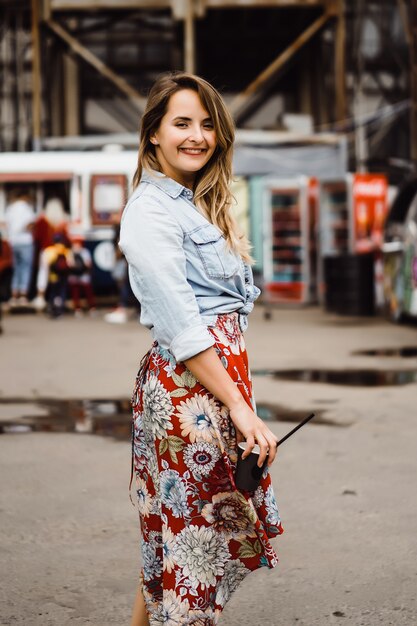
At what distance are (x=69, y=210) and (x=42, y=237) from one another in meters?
1.63

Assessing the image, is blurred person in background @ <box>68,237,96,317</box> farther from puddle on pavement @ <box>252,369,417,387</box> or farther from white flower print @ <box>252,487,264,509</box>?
white flower print @ <box>252,487,264,509</box>

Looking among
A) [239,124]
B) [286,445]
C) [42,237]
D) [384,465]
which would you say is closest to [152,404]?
[384,465]

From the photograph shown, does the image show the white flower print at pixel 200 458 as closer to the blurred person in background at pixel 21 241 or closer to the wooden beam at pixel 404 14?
the blurred person in background at pixel 21 241

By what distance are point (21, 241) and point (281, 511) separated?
14.8 metres

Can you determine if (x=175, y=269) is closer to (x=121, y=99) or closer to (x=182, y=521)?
(x=182, y=521)

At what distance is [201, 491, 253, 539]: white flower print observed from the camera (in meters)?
2.75

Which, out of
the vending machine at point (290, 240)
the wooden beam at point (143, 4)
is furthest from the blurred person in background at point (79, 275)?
the wooden beam at point (143, 4)

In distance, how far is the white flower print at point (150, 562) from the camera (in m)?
2.90

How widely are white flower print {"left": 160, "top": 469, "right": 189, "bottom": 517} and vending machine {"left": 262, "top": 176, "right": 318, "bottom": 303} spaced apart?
17071 mm

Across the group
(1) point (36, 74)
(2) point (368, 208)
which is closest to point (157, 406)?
(2) point (368, 208)

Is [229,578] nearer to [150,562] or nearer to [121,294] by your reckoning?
[150,562]

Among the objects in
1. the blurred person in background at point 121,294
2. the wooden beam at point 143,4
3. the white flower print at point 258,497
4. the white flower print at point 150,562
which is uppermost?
the wooden beam at point 143,4

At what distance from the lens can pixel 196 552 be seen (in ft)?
9.02

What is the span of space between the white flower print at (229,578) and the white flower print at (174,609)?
100 mm
